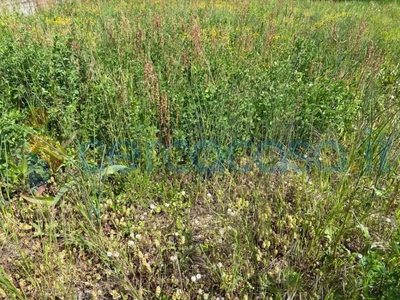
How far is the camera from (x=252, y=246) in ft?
5.52

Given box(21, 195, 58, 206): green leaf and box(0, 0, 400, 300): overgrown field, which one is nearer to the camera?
box(0, 0, 400, 300): overgrown field

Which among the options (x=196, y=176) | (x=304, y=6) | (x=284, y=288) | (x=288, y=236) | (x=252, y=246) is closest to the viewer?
(x=284, y=288)

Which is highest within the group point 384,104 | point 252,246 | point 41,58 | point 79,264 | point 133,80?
point 41,58

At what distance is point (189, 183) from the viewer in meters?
2.22

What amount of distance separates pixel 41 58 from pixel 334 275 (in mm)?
2558

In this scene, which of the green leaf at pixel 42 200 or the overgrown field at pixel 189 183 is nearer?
the overgrown field at pixel 189 183

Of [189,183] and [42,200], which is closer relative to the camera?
[42,200]

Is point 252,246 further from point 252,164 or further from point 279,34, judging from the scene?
point 279,34

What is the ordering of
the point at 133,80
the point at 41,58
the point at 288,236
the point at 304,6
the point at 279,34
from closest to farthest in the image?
1. the point at 288,236
2. the point at 41,58
3. the point at 133,80
4. the point at 279,34
5. the point at 304,6

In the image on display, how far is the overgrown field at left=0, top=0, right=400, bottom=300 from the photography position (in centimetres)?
161

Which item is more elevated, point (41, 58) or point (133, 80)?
point (41, 58)

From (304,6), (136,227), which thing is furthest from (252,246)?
(304,6)

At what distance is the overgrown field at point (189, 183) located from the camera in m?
1.61

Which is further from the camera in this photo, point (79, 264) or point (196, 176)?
point (196, 176)
